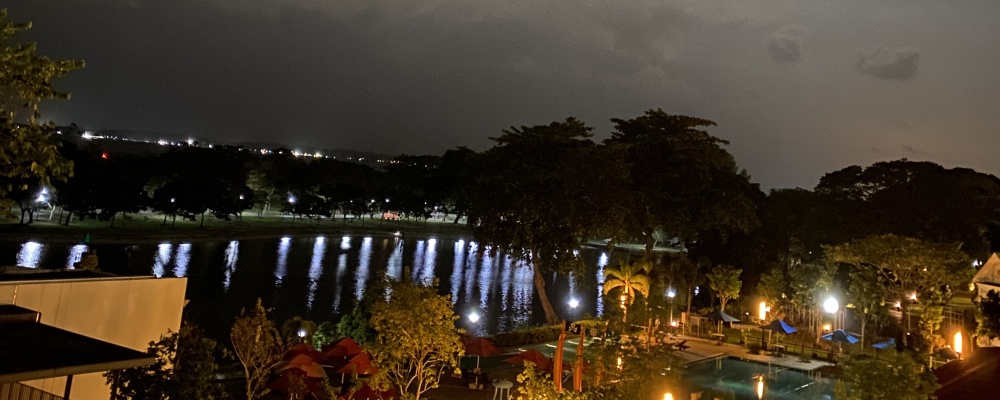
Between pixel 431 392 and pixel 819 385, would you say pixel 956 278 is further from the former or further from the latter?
pixel 431 392

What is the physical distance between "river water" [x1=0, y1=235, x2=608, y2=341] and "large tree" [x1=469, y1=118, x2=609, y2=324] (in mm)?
1489

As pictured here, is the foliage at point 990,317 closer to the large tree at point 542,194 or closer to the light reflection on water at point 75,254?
the large tree at point 542,194

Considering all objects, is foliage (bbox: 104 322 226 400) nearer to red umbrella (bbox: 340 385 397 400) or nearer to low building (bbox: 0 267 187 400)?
low building (bbox: 0 267 187 400)

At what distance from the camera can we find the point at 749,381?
1933 cm

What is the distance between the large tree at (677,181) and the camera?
3016 centimetres

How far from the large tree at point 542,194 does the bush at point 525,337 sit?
2472 mm

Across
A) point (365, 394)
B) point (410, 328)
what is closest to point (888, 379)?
point (410, 328)

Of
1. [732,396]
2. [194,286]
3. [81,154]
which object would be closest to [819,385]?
[732,396]

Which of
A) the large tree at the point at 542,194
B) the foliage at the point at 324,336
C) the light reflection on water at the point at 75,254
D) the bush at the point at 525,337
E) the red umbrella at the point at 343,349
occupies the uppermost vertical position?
the large tree at the point at 542,194

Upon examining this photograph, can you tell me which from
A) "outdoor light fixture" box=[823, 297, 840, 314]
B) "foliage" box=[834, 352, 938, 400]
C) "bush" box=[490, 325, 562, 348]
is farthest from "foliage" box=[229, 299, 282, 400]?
"outdoor light fixture" box=[823, 297, 840, 314]

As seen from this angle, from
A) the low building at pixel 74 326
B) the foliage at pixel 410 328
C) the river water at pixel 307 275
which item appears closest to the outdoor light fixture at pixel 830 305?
the river water at pixel 307 275

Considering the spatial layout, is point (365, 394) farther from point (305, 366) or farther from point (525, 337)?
point (525, 337)

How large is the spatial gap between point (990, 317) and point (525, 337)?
1398cm

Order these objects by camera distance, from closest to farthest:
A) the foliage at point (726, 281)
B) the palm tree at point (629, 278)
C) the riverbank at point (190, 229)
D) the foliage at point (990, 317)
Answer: the foliage at point (990, 317) → the palm tree at point (629, 278) → the foliage at point (726, 281) → the riverbank at point (190, 229)
